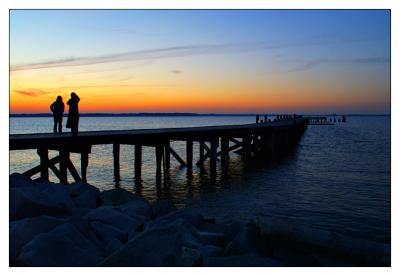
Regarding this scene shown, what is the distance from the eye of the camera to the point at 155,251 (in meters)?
5.48

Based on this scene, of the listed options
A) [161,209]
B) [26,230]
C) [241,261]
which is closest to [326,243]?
[241,261]

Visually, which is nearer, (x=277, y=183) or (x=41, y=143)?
(x=41, y=143)

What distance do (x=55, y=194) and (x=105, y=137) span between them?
554 cm

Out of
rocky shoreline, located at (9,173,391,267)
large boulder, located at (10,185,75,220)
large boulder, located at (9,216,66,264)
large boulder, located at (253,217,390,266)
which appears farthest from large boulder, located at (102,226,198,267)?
large boulder, located at (10,185,75,220)

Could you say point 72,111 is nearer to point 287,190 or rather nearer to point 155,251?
point 287,190

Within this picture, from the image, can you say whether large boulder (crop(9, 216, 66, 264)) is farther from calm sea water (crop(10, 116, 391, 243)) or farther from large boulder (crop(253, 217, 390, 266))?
calm sea water (crop(10, 116, 391, 243))

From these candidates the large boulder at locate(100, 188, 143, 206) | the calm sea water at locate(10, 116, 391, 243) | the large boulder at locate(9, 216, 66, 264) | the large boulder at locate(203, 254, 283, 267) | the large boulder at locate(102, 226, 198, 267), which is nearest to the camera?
the large boulder at locate(102, 226, 198, 267)

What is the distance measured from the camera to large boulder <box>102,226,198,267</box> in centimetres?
531

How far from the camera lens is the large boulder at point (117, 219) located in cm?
720

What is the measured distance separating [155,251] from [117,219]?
6.70ft

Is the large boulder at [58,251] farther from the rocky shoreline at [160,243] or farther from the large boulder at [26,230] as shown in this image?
the large boulder at [26,230]

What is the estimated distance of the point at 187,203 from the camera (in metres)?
12.8
